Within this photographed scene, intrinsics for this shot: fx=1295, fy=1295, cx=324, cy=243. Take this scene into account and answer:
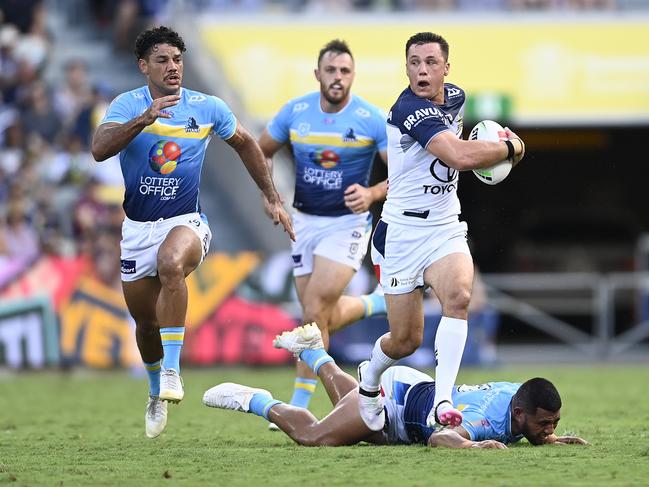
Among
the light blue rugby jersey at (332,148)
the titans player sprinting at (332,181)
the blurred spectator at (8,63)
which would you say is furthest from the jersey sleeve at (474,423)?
the blurred spectator at (8,63)

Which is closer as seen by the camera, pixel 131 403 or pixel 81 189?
pixel 131 403

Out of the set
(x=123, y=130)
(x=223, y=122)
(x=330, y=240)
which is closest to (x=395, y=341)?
(x=223, y=122)

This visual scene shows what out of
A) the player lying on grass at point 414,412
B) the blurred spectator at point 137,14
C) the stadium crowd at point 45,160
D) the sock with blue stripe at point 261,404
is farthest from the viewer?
the blurred spectator at point 137,14

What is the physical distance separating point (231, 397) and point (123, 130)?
2.02 meters

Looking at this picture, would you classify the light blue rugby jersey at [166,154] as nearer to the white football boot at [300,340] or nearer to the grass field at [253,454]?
the white football boot at [300,340]

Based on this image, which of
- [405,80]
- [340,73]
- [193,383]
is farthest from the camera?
[405,80]

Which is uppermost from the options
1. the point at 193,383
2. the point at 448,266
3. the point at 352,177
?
the point at 352,177

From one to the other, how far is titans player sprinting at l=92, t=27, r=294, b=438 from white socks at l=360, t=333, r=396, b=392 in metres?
→ 1.38

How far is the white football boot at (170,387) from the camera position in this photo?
9.02 metres

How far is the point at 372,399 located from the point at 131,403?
5526 millimetres

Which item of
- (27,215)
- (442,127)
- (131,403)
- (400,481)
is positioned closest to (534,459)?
(400,481)

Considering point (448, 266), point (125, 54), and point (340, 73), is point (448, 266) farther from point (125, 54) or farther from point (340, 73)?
point (125, 54)

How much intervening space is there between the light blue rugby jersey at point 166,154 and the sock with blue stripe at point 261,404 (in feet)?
5.15

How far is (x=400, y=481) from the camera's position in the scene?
280 inches
